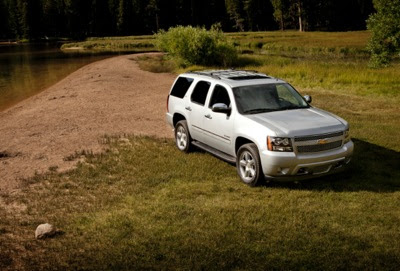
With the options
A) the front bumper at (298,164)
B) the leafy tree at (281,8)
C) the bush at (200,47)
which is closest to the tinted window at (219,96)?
the front bumper at (298,164)

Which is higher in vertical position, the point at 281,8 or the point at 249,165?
the point at 281,8

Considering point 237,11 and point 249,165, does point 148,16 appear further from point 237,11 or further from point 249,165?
point 249,165

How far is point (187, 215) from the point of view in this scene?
22.1 ft

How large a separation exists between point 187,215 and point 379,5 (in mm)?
21131

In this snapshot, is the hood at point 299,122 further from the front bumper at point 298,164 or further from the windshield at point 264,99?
the front bumper at point 298,164

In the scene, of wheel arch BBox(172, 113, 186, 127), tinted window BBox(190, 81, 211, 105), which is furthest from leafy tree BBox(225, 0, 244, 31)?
tinted window BBox(190, 81, 211, 105)

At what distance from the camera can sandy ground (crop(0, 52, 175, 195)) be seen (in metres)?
10.2

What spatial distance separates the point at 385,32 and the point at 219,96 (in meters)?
17.2

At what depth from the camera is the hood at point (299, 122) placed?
24.2 ft

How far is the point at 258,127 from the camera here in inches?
300

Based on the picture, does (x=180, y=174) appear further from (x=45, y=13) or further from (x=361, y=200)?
(x=45, y=13)

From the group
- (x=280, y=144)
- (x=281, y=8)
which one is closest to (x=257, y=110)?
(x=280, y=144)

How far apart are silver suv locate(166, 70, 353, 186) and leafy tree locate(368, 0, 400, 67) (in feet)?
52.1

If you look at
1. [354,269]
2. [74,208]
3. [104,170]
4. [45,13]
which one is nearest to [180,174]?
[104,170]
